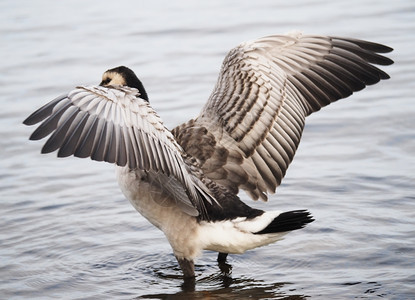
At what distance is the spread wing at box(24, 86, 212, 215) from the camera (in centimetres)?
545

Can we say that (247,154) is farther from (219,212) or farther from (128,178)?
(128,178)

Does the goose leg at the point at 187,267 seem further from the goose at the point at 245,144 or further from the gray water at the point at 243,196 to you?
the gray water at the point at 243,196

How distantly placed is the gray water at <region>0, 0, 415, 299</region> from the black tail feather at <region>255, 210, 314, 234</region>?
569 mm

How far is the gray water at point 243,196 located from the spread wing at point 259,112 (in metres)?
0.88

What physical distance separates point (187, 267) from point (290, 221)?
1.13 m

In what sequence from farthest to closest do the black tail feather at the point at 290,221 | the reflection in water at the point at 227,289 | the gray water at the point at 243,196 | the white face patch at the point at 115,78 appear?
the white face patch at the point at 115,78 → the gray water at the point at 243,196 → the reflection in water at the point at 227,289 → the black tail feather at the point at 290,221

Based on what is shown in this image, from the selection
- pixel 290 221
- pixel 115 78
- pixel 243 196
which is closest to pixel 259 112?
pixel 290 221

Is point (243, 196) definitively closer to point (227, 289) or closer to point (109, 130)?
point (227, 289)

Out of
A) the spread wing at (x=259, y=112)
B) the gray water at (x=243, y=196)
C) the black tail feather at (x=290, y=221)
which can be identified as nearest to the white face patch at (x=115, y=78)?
the spread wing at (x=259, y=112)

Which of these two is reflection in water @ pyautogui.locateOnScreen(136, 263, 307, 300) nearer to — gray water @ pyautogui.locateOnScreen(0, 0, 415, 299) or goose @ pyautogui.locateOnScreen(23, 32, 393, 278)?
gray water @ pyautogui.locateOnScreen(0, 0, 415, 299)

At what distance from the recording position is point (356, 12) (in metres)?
14.0

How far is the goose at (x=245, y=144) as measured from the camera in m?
6.54

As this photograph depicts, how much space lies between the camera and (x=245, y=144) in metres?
6.80

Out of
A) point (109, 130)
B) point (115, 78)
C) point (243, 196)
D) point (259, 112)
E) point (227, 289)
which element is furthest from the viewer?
point (243, 196)
